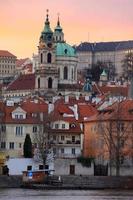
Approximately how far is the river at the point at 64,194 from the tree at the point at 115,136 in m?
8.61

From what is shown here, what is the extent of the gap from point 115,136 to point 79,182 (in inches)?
279

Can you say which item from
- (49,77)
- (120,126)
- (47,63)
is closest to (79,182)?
(120,126)

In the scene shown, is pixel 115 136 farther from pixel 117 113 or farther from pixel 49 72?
pixel 49 72

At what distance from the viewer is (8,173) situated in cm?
8588

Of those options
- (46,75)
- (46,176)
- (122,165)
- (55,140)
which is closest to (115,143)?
(122,165)

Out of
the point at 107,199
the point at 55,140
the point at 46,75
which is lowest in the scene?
the point at 107,199

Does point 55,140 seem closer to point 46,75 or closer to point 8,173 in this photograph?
point 8,173

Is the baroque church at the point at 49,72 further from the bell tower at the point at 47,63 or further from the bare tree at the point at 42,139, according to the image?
the bare tree at the point at 42,139

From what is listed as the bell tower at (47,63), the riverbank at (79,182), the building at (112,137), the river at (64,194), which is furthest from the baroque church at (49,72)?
the river at (64,194)

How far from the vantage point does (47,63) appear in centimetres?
19375

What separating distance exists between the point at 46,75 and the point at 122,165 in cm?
10544

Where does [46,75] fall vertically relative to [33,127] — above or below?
above

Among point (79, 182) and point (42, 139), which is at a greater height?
point (42, 139)

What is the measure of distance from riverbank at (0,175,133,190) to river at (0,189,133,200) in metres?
3.12
